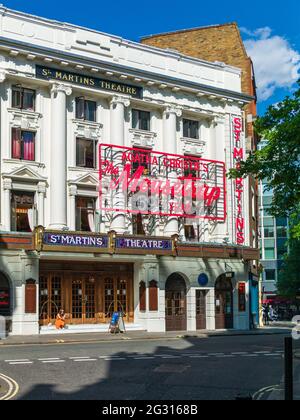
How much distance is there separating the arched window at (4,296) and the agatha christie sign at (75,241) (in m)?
2.73

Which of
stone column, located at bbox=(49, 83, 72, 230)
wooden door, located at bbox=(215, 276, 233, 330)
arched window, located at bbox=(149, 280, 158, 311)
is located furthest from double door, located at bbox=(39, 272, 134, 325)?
wooden door, located at bbox=(215, 276, 233, 330)

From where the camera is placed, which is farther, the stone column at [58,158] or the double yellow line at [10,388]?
the stone column at [58,158]

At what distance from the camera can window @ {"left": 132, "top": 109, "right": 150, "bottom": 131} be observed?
1548 inches

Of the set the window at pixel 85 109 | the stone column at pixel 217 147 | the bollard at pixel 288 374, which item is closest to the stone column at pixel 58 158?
the window at pixel 85 109

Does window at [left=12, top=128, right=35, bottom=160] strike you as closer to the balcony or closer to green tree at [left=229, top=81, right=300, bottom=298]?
the balcony

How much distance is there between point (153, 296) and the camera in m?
36.9

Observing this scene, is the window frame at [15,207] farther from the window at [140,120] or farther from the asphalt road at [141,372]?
the asphalt road at [141,372]

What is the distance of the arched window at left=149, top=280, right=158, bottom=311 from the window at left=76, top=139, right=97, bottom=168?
746 centimetres

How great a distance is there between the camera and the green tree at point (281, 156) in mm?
24266

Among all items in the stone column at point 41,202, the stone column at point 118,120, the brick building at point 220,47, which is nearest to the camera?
the stone column at point 41,202

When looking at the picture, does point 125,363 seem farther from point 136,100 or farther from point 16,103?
point 136,100

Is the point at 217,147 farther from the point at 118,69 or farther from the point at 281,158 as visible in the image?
the point at 281,158

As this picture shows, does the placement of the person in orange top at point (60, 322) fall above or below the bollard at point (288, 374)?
below
